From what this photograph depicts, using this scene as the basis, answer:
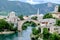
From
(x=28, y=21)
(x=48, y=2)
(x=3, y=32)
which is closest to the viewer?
(x=3, y=32)

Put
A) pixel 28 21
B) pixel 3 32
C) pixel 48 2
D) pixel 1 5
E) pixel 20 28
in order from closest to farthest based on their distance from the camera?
pixel 3 32 → pixel 20 28 → pixel 28 21 → pixel 48 2 → pixel 1 5

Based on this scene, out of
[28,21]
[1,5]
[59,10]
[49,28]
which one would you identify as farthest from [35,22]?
[1,5]

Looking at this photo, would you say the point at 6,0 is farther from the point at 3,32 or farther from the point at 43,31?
the point at 43,31

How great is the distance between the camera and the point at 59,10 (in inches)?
1085

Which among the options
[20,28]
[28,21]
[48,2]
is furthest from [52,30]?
[48,2]

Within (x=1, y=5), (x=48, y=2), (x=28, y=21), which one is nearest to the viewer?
(x=28, y=21)

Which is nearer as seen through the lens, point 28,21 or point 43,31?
point 43,31

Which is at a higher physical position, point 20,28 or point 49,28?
point 49,28

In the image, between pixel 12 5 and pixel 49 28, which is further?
pixel 12 5

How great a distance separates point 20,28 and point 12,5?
33160mm

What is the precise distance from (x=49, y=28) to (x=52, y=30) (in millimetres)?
446

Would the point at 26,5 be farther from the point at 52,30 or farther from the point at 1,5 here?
the point at 52,30

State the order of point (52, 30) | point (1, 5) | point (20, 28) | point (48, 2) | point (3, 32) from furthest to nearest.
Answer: point (1, 5) < point (48, 2) < point (20, 28) < point (3, 32) < point (52, 30)

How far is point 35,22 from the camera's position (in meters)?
31.0
